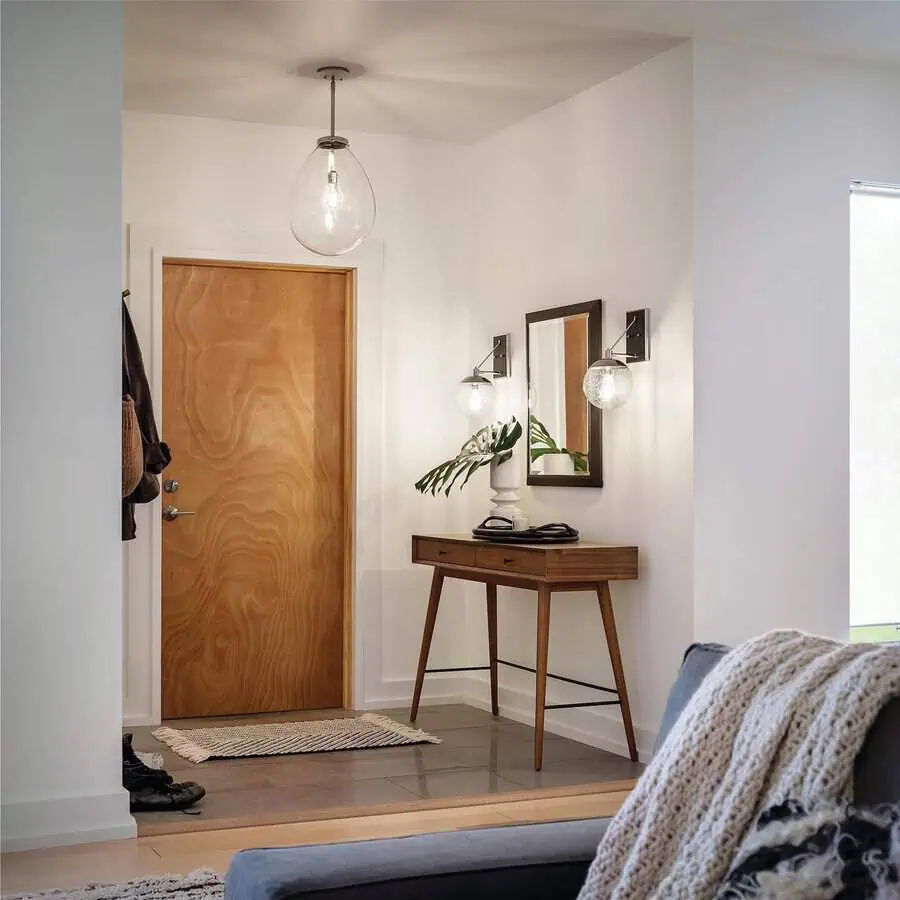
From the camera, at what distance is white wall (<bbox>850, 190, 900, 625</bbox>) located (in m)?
4.93

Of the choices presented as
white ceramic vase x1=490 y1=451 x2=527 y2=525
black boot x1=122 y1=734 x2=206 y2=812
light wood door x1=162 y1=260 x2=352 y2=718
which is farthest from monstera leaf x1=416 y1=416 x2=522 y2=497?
black boot x1=122 y1=734 x2=206 y2=812

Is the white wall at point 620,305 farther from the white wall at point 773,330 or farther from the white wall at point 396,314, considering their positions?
the white wall at point 396,314

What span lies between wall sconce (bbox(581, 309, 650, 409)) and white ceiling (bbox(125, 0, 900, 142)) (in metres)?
1.01

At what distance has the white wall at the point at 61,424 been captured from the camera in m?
3.63

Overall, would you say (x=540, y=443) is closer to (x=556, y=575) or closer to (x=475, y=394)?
(x=475, y=394)

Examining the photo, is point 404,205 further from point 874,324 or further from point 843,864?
point 843,864

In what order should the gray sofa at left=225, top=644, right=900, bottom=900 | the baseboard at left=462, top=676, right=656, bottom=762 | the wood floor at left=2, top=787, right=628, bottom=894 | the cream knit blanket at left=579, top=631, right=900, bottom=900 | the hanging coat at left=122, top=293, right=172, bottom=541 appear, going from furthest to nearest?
the baseboard at left=462, top=676, right=656, bottom=762
the hanging coat at left=122, top=293, right=172, bottom=541
the wood floor at left=2, top=787, right=628, bottom=894
the gray sofa at left=225, top=644, right=900, bottom=900
the cream knit blanket at left=579, top=631, right=900, bottom=900

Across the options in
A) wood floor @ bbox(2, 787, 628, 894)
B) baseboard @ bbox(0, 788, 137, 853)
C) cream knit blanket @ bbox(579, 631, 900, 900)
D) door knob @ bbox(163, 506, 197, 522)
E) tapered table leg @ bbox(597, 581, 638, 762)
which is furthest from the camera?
door knob @ bbox(163, 506, 197, 522)

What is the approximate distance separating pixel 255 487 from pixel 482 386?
1143mm

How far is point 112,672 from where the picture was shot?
12.3 feet

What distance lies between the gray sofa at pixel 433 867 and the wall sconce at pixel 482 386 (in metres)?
3.85

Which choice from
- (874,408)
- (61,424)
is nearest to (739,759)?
(61,424)

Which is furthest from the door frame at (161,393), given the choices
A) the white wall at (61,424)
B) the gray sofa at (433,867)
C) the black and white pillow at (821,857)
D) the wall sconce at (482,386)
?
the black and white pillow at (821,857)

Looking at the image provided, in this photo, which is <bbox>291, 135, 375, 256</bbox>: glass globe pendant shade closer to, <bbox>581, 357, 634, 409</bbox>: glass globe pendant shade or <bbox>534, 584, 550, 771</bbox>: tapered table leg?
<bbox>581, 357, 634, 409</bbox>: glass globe pendant shade
